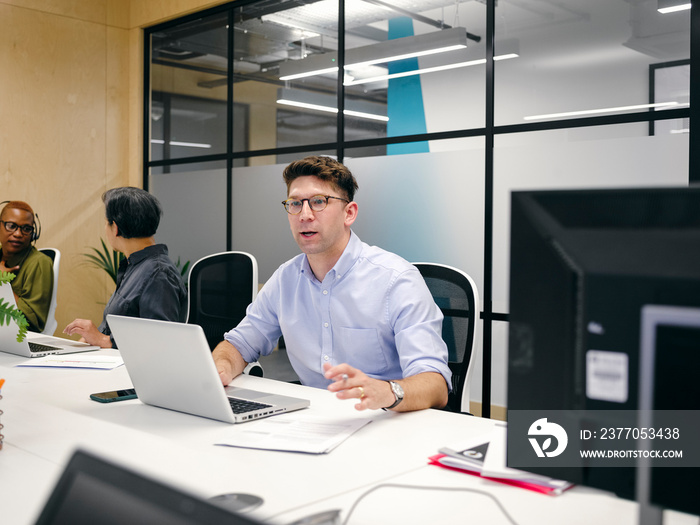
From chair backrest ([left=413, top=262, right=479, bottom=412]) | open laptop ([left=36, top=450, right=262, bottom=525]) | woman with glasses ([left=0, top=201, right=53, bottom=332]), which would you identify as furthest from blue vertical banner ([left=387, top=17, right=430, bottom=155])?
open laptop ([left=36, top=450, right=262, bottom=525])

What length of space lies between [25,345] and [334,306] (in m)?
1.17

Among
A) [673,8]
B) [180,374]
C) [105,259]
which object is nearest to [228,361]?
[180,374]

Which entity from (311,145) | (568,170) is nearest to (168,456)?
(568,170)

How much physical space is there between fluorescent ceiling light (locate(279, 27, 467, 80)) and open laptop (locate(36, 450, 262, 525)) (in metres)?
3.26

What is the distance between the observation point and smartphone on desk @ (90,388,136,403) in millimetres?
1724

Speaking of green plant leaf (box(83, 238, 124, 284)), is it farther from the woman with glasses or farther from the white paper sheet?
the white paper sheet

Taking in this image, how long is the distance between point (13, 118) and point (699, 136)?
4578 mm

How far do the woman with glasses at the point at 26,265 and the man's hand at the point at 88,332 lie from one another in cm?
95

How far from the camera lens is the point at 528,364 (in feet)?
2.77

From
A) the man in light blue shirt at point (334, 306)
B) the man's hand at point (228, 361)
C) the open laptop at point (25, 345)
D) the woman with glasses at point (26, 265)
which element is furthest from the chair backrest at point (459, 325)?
the woman with glasses at point (26, 265)

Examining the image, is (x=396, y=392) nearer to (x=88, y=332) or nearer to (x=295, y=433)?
(x=295, y=433)

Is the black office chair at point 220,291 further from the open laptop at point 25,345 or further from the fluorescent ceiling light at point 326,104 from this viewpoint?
the fluorescent ceiling light at point 326,104

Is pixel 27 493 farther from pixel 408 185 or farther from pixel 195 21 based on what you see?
pixel 195 21

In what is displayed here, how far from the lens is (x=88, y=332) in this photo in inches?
101
